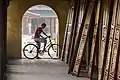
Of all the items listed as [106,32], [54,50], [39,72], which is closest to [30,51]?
[54,50]

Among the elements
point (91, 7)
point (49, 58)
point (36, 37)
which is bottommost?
point (49, 58)

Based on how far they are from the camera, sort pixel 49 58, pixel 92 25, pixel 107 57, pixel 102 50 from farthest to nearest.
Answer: pixel 49 58, pixel 92 25, pixel 102 50, pixel 107 57

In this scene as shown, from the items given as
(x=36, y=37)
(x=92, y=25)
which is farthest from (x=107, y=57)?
(x=36, y=37)

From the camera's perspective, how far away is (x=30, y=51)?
44.1 ft

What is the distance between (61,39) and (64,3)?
152 cm

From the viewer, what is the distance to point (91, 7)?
29.9ft

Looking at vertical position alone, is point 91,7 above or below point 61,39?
above

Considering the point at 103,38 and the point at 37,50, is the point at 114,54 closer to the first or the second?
the point at 103,38

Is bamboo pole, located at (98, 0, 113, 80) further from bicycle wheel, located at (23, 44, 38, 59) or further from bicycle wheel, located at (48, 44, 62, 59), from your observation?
bicycle wheel, located at (23, 44, 38, 59)

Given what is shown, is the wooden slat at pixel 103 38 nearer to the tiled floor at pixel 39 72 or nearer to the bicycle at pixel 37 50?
the tiled floor at pixel 39 72

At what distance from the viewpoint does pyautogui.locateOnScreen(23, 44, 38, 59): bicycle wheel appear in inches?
529

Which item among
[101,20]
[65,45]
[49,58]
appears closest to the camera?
[101,20]

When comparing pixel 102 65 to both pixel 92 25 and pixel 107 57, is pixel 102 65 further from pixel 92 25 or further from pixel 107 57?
pixel 92 25

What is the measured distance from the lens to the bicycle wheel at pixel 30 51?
13442 mm
